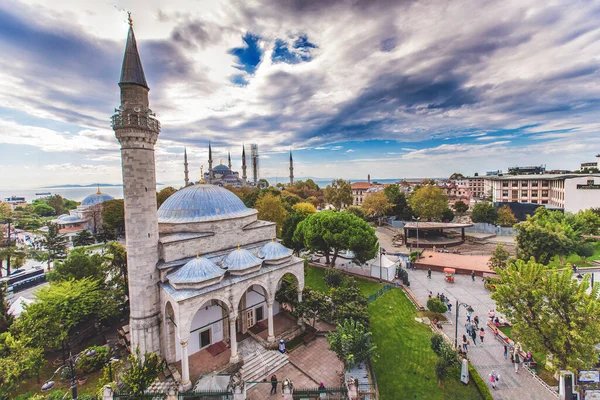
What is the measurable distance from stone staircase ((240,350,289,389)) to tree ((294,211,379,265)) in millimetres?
12212

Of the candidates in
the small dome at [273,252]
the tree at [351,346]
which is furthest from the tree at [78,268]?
the tree at [351,346]

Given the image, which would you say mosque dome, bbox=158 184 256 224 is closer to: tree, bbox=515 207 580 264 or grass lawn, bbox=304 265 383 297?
grass lawn, bbox=304 265 383 297

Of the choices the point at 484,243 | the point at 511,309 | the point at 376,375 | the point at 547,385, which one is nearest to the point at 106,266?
the point at 376,375

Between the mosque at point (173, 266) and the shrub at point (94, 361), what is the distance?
9.03ft

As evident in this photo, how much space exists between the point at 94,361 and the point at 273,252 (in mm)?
12246

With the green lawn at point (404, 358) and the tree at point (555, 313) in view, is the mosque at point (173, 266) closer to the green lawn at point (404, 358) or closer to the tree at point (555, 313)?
the green lawn at point (404, 358)

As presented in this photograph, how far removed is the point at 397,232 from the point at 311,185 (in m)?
52.5

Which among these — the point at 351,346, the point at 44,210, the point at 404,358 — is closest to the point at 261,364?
the point at 351,346

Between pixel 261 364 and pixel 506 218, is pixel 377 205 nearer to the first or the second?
pixel 506 218

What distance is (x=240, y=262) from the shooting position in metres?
15.8

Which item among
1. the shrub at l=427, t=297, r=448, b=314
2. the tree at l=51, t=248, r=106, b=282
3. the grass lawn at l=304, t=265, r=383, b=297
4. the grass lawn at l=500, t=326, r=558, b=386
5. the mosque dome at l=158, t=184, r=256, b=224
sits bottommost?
the grass lawn at l=500, t=326, r=558, b=386

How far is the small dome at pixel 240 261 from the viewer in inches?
614

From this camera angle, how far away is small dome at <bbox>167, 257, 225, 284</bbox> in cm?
1380

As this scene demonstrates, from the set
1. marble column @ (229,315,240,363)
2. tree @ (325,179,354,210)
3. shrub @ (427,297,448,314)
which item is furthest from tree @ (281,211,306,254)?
tree @ (325,179,354,210)
